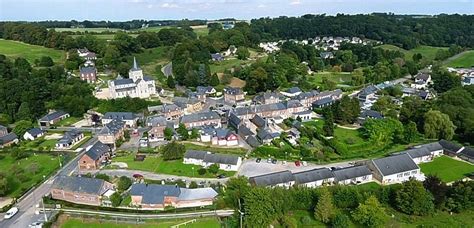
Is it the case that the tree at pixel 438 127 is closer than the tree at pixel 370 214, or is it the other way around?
the tree at pixel 370 214

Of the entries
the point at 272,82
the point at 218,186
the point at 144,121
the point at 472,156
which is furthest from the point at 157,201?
the point at 272,82

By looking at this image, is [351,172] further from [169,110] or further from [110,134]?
[169,110]

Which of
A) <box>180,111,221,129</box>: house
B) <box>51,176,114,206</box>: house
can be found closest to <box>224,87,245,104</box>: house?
<box>180,111,221,129</box>: house

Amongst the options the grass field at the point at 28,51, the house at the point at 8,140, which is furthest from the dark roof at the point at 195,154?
the grass field at the point at 28,51

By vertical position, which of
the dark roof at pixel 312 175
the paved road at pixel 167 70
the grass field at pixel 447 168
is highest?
the paved road at pixel 167 70

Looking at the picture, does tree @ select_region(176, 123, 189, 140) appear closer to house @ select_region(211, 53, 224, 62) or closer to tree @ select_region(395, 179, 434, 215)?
tree @ select_region(395, 179, 434, 215)

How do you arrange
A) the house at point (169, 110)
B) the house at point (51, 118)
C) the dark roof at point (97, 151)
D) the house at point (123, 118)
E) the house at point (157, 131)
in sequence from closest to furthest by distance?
the dark roof at point (97, 151) < the house at point (157, 131) < the house at point (123, 118) < the house at point (51, 118) < the house at point (169, 110)

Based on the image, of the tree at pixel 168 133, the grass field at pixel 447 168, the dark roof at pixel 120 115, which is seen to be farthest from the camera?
the dark roof at pixel 120 115

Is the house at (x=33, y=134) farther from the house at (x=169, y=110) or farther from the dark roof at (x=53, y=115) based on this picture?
the house at (x=169, y=110)

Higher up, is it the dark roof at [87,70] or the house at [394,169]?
the dark roof at [87,70]
